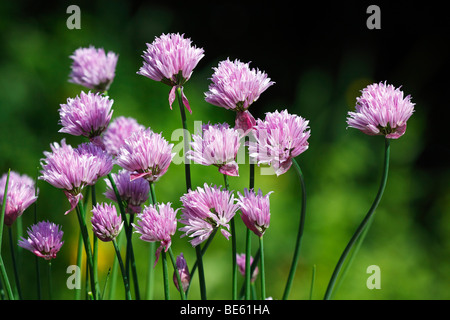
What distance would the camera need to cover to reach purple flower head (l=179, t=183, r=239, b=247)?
0.62 metres

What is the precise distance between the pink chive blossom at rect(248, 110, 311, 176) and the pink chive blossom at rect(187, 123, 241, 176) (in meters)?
0.03

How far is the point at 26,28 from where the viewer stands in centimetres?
241

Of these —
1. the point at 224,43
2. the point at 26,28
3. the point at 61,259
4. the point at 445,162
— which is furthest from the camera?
the point at 224,43

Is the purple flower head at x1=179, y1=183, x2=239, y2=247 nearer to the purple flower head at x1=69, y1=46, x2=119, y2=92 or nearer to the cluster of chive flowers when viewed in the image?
the cluster of chive flowers

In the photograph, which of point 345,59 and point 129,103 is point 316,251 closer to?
point 129,103

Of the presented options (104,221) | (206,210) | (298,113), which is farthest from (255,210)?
(298,113)

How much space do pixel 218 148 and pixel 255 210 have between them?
0.30 ft

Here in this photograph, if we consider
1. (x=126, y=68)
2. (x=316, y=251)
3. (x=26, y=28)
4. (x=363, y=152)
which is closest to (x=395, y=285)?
(x=316, y=251)

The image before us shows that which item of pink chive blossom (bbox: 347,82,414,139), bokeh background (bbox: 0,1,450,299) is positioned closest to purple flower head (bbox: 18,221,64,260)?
pink chive blossom (bbox: 347,82,414,139)

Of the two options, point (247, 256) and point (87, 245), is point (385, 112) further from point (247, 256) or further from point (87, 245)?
point (87, 245)

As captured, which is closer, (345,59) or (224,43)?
(345,59)

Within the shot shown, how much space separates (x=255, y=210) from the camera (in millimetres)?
638

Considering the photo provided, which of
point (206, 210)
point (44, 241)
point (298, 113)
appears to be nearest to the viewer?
point (206, 210)

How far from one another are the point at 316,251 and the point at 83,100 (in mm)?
1538
